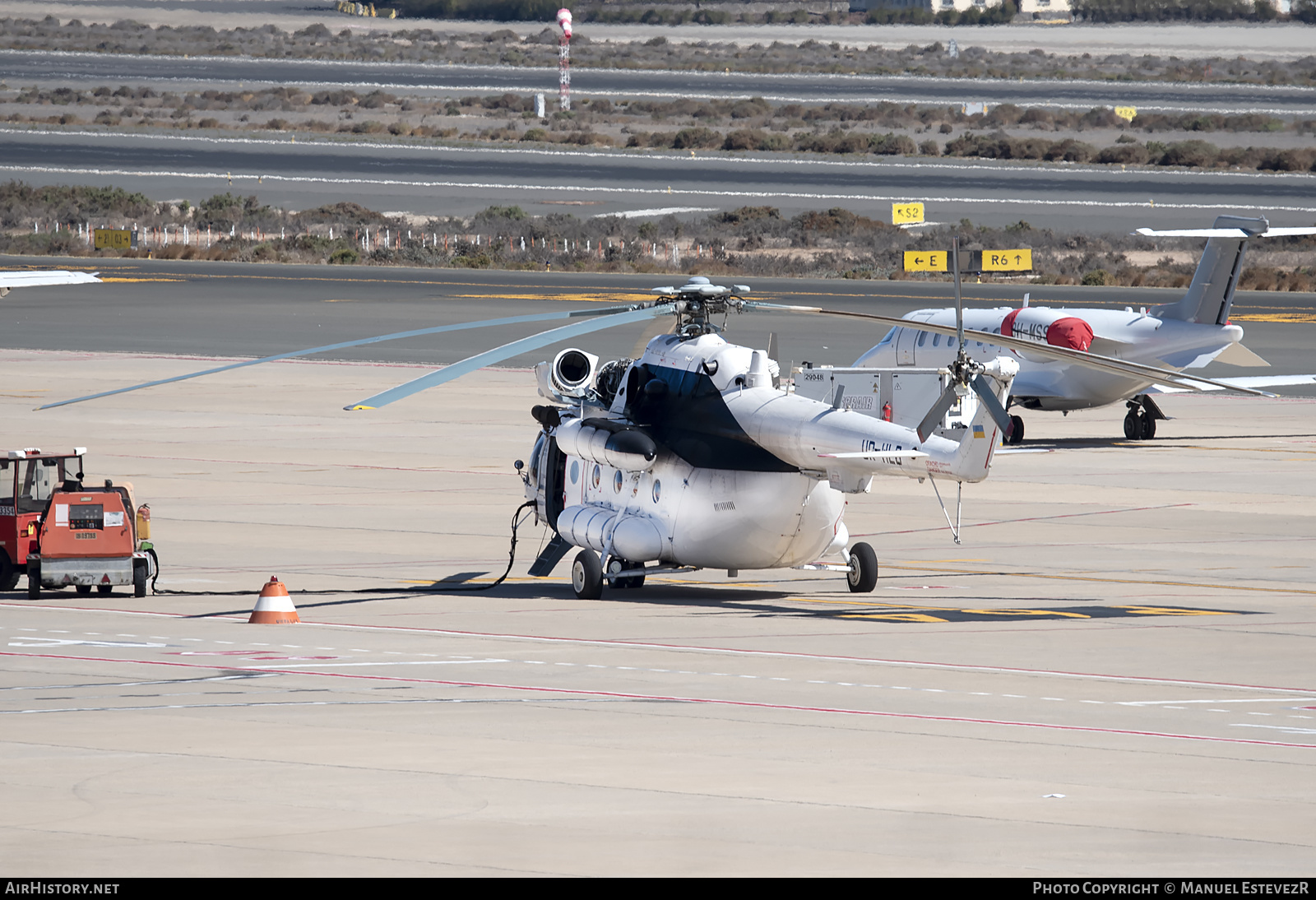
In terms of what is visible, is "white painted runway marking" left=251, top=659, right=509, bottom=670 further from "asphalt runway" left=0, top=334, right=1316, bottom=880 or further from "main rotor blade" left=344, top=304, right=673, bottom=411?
"main rotor blade" left=344, top=304, right=673, bottom=411

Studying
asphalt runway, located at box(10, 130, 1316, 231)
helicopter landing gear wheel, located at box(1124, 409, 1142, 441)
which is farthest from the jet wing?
asphalt runway, located at box(10, 130, 1316, 231)

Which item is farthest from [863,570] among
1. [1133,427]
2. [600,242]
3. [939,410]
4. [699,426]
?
[600,242]

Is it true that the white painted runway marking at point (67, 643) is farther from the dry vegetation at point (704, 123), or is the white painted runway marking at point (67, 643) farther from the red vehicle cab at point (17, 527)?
the dry vegetation at point (704, 123)

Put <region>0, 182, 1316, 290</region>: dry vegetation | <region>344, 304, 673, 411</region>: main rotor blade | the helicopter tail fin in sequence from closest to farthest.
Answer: <region>344, 304, 673, 411</region>: main rotor blade → the helicopter tail fin → <region>0, 182, 1316, 290</region>: dry vegetation

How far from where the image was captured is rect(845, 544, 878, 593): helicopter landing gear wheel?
24.9 meters

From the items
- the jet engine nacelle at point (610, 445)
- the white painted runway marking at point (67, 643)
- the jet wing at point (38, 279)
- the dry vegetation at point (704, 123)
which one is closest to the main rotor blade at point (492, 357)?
the jet engine nacelle at point (610, 445)

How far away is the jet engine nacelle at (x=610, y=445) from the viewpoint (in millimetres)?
24844

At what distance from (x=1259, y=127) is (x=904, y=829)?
145 meters

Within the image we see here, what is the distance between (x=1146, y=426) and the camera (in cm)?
4447

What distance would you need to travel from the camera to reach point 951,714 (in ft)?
56.3

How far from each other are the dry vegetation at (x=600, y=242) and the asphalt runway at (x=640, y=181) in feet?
11.8

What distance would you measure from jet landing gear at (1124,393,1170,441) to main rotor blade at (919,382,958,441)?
2359 centimetres

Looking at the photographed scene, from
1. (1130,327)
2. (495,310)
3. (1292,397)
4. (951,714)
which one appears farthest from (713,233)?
(951,714)

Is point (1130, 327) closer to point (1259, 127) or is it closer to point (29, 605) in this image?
point (29, 605)
